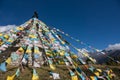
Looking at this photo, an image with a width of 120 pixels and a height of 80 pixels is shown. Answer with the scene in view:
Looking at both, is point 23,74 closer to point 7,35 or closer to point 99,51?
point 7,35

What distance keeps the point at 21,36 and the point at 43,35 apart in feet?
5.39

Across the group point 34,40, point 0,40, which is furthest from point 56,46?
point 0,40

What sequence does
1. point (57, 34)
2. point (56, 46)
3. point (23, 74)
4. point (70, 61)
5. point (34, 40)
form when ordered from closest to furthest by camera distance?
1. point (70, 61)
2. point (34, 40)
3. point (56, 46)
4. point (57, 34)
5. point (23, 74)

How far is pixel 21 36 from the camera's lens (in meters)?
16.7

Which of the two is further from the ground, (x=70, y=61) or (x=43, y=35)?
(x=43, y=35)

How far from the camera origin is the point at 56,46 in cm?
1361

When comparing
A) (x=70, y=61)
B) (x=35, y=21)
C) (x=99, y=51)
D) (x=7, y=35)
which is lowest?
(x=70, y=61)

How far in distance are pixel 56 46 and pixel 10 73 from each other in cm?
622

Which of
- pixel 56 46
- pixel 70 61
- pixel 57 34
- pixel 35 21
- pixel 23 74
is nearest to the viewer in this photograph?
pixel 70 61

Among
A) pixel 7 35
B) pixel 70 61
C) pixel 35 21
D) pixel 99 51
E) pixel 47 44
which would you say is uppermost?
pixel 35 21

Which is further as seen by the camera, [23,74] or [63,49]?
[23,74]

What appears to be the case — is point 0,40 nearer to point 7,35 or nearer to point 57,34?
point 7,35

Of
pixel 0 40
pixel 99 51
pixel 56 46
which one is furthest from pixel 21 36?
pixel 99 51

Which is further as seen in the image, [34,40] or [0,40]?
[0,40]
